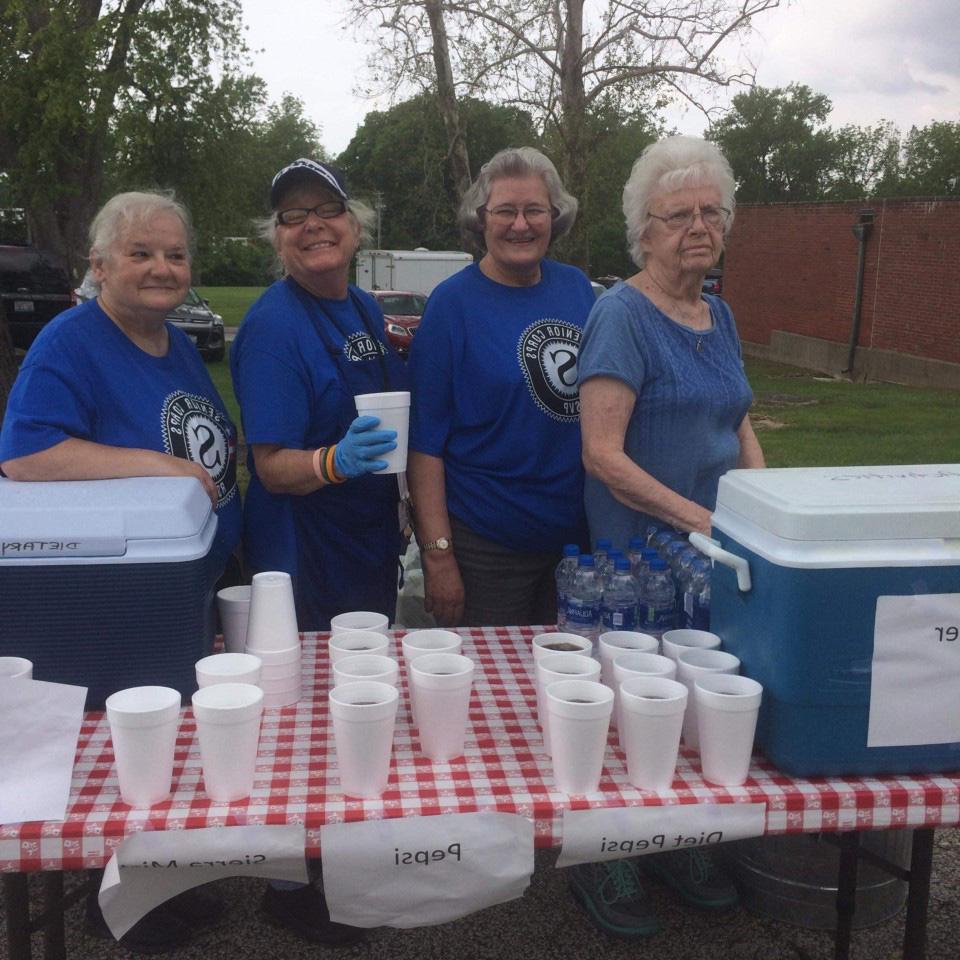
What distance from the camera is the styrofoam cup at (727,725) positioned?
155 cm

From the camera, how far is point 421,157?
14516 millimetres

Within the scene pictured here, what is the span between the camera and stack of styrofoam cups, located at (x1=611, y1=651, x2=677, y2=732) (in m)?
1.70

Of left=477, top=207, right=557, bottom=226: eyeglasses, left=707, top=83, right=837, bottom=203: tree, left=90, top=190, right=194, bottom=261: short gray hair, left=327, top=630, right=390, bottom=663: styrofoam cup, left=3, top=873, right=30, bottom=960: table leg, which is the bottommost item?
left=3, top=873, right=30, bottom=960: table leg

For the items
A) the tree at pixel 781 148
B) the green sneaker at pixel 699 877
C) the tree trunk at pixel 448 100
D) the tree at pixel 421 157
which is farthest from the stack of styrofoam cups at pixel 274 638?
the tree at pixel 781 148

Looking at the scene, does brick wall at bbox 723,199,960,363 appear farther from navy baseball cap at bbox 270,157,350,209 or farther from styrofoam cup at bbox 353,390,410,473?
styrofoam cup at bbox 353,390,410,473

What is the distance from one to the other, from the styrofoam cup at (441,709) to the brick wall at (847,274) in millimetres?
16351

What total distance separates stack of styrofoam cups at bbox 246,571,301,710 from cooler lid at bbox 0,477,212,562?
0.61 ft

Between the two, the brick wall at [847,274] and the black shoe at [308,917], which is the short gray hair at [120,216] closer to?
the black shoe at [308,917]

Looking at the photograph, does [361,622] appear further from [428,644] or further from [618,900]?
[618,900]

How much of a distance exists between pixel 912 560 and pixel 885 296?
17863 millimetres

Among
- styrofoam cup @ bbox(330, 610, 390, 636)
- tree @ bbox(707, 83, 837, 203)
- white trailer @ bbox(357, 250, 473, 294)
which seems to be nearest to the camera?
styrofoam cup @ bbox(330, 610, 390, 636)

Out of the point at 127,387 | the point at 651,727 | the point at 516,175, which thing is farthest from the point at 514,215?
the point at 651,727

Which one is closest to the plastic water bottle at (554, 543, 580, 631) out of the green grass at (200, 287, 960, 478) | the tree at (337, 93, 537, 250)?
the tree at (337, 93, 537, 250)

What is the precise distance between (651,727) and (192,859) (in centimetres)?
74
